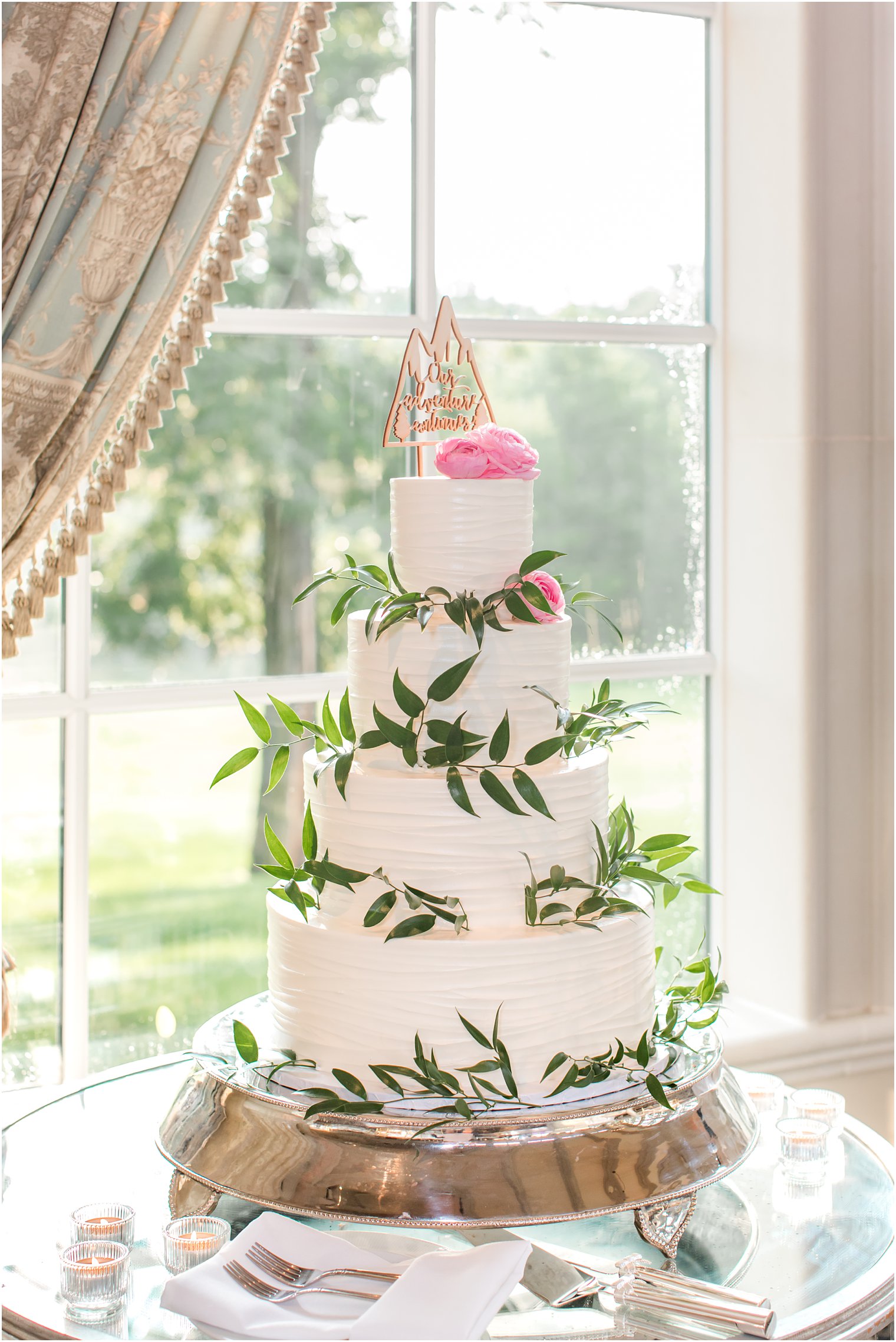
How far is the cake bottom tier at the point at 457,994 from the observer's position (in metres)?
1.15

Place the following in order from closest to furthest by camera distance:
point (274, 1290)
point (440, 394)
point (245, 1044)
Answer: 1. point (274, 1290)
2. point (245, 1044)
3. point (440, 394)

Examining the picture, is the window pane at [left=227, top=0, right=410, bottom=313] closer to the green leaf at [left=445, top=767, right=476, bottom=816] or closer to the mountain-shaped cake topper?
the mountain-shaped cake topper

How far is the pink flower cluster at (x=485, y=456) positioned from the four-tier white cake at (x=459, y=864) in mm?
11

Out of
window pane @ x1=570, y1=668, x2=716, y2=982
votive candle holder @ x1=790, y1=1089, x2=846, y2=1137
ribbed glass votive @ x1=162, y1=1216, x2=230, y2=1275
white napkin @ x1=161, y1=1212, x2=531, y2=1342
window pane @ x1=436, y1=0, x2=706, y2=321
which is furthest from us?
window pane @ x1=570, y1=668, x2=716, y2=982

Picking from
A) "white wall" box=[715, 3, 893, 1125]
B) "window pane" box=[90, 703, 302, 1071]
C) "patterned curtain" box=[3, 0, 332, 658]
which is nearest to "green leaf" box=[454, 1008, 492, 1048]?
"patterned curtain" box=[3, 0, 332, 658]

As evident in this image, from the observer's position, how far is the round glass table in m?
1.04

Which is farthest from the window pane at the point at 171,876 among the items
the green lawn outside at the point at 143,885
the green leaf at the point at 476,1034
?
the green leaf at the point at 476,1034

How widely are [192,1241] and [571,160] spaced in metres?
1.84

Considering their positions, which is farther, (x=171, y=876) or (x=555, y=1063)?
(x=171, y=876)

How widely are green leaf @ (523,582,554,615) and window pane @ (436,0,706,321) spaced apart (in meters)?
1.12

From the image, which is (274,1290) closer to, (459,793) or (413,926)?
(413,926)

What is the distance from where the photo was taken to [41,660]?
1.94m

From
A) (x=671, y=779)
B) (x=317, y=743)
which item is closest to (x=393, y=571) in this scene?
(x=317, y=743)

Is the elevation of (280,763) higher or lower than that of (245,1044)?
higher
